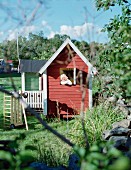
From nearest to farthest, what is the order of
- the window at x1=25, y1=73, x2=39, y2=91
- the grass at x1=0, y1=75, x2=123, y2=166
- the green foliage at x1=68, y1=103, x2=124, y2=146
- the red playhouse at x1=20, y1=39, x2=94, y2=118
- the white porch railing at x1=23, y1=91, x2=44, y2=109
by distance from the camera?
the grass at x1=0, y1=75, x2=123, y2=166
the green foliage at x1=68, y1=103, x2=124, y2=146
the red playhouse at x1=20, y1=39, x2=94, y2=118
the white porch railing at x1=23, y1=91, x2=44, y2=109
the window at x1=25, y1=73, x2=39, y2=91

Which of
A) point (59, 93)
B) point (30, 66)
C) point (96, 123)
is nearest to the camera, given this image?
point (96, 123)

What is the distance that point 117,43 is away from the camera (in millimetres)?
3445

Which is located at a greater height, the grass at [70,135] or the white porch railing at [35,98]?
the white porch railing at [35,98]

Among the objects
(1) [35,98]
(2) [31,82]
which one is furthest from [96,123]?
(2) [31,82]

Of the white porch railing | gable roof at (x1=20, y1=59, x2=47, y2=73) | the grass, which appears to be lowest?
the grass

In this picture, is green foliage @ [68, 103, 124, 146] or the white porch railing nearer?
green foliage @ [68, 103, 124, 146]

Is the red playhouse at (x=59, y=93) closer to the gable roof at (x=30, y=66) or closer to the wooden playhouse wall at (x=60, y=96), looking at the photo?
the wooden playhouse wall at (x=60, y=96)

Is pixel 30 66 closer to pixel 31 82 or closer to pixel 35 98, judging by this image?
pixel 31 82

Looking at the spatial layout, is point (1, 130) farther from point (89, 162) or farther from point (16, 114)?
point (89, 162)

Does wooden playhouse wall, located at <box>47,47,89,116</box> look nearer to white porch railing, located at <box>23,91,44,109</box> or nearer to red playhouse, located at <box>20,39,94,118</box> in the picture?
red playhouse, located at <box>20,39,94,118</box>

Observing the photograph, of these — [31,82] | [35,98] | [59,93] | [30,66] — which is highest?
[30,66]

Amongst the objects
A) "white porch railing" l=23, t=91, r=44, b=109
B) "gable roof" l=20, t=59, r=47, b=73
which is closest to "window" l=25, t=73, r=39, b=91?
"gable roof" l=20, t=59, r=47, b=73

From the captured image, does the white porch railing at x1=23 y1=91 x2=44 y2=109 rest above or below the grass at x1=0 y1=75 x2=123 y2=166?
above

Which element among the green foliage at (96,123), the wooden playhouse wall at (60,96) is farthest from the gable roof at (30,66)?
the green foliage at (96,123)
